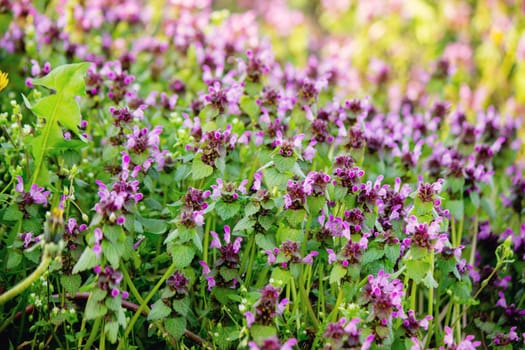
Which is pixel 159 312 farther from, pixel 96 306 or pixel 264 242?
pixel 264 242

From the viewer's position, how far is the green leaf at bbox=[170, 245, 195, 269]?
159 cm

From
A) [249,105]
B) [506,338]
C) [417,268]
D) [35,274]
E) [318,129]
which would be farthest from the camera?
[249,105]

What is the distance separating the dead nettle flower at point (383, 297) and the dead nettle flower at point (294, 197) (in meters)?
0.28

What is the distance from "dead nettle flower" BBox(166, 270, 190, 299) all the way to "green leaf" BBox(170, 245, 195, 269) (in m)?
0.09

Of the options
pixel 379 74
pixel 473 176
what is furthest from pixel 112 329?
pixel 379 74

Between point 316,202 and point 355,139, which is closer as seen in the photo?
point 316,202

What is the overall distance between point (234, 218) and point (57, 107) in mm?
638

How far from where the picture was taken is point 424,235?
5.33ft

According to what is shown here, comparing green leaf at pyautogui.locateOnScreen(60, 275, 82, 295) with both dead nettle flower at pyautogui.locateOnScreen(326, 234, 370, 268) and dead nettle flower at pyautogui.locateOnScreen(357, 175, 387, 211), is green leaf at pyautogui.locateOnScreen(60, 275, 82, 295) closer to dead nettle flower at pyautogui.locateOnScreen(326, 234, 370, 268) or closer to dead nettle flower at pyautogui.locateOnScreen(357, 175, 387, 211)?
dead nettle flower at pyautogui.locateOnScreen(326, 234, 370, 268)

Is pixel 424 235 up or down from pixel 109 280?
up

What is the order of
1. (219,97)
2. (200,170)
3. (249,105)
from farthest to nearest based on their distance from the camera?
(249,105) < (219,97) < (200,170)

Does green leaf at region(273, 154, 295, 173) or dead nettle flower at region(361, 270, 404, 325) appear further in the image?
green leaf at region(273, 154, 295, 173)

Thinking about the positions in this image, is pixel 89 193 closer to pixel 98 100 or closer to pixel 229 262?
pixel 98 100

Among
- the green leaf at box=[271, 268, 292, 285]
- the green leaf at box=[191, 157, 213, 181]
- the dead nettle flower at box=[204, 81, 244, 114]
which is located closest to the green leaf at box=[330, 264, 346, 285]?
the green leaf at box=[271, 268, 292, 285]
